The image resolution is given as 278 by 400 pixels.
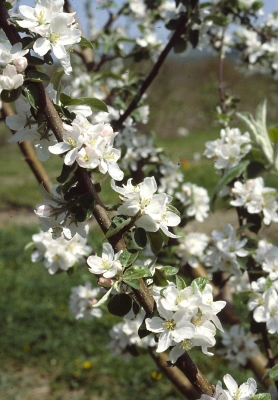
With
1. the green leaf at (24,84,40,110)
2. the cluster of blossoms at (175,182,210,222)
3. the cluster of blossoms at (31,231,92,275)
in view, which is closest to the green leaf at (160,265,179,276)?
the green leaf at (24,84,40,110)

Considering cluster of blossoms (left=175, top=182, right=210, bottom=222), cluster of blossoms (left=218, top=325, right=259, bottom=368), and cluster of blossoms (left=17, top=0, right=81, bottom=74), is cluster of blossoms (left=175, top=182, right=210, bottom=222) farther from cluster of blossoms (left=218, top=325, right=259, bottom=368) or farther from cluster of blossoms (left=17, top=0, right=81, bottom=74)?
cluster of blossoms (left=17, top=0, right=81, bottom=74)

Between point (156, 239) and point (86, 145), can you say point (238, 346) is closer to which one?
point (156, 239)

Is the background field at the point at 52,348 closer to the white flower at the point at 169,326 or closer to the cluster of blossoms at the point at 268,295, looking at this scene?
the cluster of blossoms at the point at 268,295

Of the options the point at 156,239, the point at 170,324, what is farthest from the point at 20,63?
the point at 170,324

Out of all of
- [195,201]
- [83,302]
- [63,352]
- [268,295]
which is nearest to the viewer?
[268,295]

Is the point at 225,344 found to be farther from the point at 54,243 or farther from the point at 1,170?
the point at 1,170

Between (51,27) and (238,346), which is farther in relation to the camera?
(238,346)

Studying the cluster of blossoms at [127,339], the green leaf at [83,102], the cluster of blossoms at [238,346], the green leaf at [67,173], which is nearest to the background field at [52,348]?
the cluster of blossoms at [238,346]

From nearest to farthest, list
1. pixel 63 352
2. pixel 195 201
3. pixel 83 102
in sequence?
1. pixel 83 102
2. pixel 195 201
3. pixel 63 352
